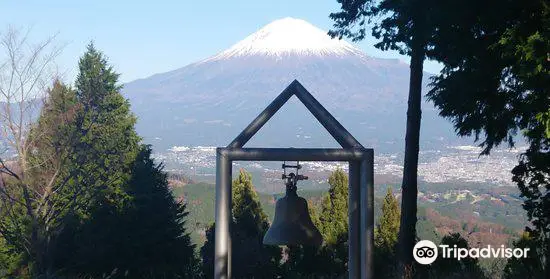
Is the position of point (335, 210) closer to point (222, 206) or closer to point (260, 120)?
point (260, 120)

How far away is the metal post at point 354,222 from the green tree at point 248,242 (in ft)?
57.5

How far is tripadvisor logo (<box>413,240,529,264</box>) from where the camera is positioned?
1043 centimetres

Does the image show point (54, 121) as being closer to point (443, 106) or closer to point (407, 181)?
point (407, 181)

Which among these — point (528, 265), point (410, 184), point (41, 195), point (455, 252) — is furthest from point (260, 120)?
point (41, 195)

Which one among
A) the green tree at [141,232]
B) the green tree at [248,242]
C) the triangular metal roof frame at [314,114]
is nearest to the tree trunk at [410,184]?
the triangular metal roof frame at [314,114]

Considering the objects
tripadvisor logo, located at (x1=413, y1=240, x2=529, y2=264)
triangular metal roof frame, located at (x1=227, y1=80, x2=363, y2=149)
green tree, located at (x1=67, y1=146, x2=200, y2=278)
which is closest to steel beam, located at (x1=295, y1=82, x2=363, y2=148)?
triangular metal roof frame, located at (x1=227, y1=80, x2=363, y2=149)

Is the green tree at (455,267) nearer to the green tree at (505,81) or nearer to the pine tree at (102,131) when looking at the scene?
the green tree at (505,81)

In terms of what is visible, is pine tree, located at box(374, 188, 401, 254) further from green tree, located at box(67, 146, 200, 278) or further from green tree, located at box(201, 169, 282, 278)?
green tree, located at box(67, 146, 200, 278)

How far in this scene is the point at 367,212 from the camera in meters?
5.60

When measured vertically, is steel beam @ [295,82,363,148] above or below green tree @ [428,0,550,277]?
below

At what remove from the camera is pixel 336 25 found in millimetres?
15719

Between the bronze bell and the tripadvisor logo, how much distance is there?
407 centimetres

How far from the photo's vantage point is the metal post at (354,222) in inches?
242

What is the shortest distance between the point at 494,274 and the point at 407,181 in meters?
4.45
